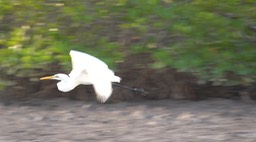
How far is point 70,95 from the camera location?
29.9 feet

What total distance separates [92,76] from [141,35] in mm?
2250

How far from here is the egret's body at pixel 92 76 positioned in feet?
19.6

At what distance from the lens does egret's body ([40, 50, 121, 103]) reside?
5.96m

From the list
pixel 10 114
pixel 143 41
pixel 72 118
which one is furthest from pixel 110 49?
pixel 10 114

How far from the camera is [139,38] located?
831cm

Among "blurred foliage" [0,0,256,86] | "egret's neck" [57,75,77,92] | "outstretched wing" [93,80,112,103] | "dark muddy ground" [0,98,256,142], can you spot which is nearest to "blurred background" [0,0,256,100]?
"blurred foliage" [0,0,256,86]

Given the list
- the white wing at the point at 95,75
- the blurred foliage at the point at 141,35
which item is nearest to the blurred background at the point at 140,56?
the blurred foliage at the point at 141,35

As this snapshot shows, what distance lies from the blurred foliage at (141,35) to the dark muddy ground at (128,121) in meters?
0.49

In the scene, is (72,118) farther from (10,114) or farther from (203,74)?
(203,74)

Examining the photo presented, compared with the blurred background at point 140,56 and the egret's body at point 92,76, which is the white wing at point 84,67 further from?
the blurred background at point 140,56

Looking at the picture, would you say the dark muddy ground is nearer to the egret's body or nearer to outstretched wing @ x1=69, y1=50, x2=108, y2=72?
the egret's body

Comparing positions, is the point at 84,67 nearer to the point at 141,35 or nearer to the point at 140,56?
the point at 141,35

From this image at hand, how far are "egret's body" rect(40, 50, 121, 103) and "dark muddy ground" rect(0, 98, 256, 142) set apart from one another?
2.48ft

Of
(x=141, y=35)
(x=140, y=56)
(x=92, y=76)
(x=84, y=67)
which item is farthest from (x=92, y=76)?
(x=140, y=56)
